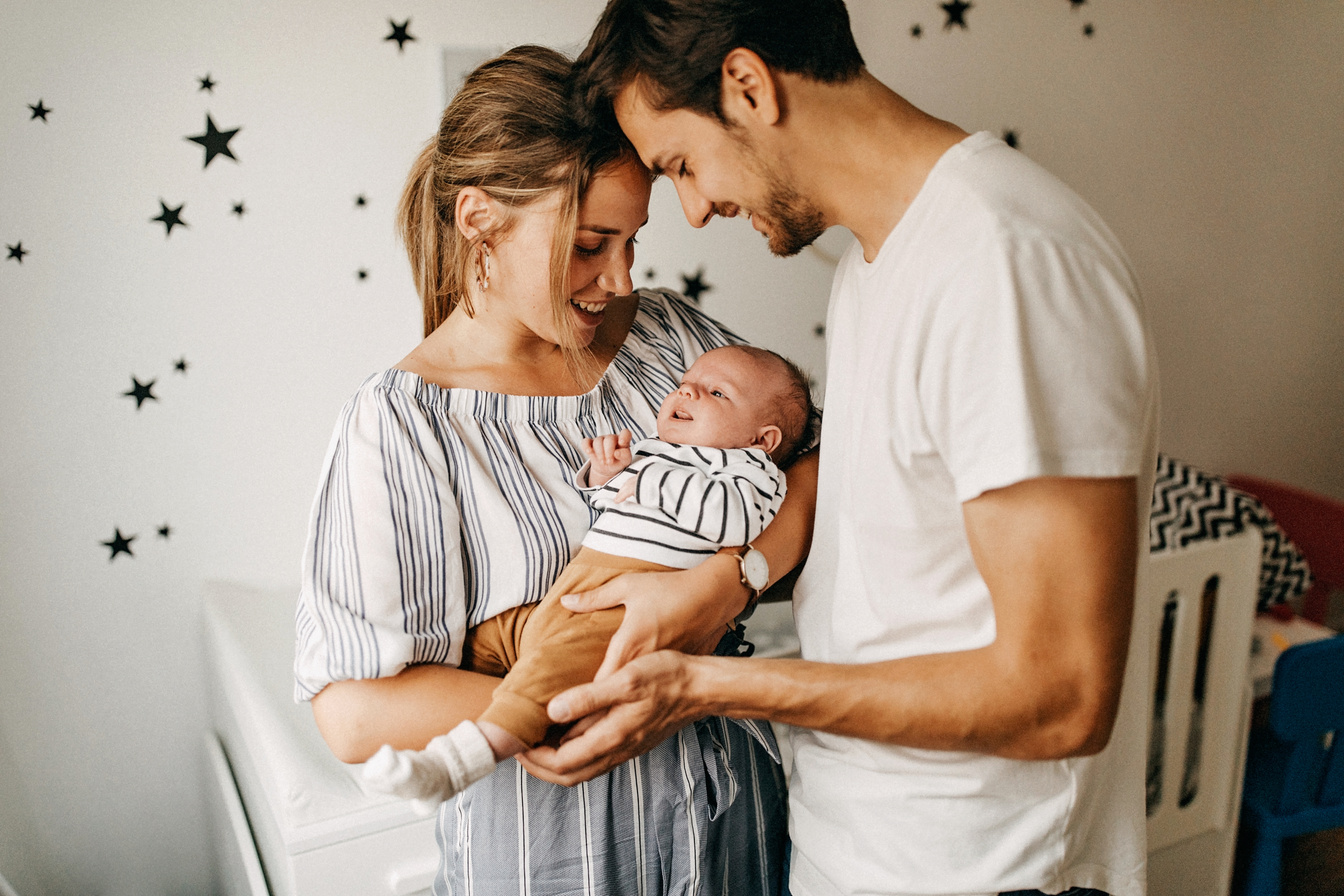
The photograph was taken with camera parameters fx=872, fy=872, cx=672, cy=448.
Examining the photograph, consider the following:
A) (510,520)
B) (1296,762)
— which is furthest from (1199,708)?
(510,520)

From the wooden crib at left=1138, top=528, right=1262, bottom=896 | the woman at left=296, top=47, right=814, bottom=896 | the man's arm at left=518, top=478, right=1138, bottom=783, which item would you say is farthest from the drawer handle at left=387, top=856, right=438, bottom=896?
the wooden crib at left=1138, top=528, right=1262, bottom=896

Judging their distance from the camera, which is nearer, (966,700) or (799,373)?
(966,700)

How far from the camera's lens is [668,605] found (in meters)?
0.95

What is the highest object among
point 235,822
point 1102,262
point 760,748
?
point 1102,262

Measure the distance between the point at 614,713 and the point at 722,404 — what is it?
0.43 metres

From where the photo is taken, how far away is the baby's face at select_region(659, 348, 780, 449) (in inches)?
43.3

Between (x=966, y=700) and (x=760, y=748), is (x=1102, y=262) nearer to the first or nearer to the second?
(x=966, y=700)

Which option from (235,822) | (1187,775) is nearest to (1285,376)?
(1187,775)

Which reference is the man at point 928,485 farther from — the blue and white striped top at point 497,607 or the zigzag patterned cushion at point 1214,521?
the zigzag patterned cushion at point 1214,521

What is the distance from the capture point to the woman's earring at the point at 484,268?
3.59 ft

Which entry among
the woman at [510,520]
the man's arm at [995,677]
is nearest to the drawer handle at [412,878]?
the woman at [510,520]

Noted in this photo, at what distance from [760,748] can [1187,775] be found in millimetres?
1414

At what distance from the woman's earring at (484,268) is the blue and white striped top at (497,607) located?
0.54 ft

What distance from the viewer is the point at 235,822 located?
156 cm
